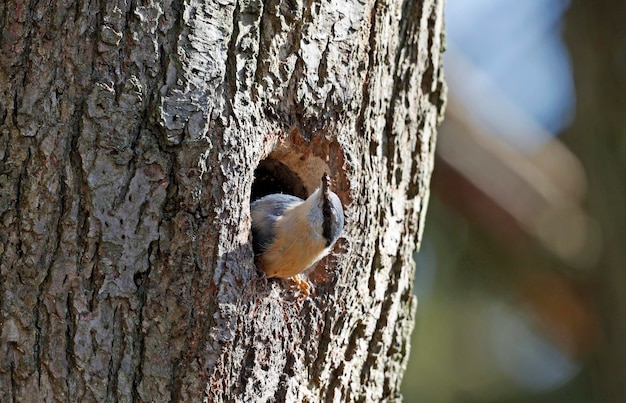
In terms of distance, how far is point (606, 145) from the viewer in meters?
5.20

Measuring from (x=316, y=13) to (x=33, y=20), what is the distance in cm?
76

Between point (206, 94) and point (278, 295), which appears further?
point (278, 295)

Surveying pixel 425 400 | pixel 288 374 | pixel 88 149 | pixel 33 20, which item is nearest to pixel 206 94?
pixel 88 149

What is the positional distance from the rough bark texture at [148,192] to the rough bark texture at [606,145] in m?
3.17

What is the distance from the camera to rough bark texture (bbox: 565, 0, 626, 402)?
4914 millimetres

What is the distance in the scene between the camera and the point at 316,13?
7.59 ft

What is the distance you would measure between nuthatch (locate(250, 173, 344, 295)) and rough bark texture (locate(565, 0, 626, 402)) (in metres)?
3.13

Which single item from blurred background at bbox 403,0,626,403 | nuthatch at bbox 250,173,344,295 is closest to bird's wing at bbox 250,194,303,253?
nuthatch at bbox 250,173,344,295

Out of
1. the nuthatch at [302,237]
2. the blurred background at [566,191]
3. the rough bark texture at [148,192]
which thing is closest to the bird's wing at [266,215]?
the nuthatch at [302,237]

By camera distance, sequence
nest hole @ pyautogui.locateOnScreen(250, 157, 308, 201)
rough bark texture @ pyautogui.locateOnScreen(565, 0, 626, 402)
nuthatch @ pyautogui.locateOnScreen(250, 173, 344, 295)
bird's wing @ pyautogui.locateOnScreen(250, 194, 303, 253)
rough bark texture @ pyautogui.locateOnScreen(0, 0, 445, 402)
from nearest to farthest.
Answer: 1. rough bark texture @ pyautogui.locateOnScreen(0, 0, 445, 402)
2. nuthatch @ pyautogui.locateOnScreen(250, 173, 344, 295)
3. bird's wing @ pyautogui.locateOnScreen(250, 194, 303, 253)
4. nest hole @ pyautogui.locateOnScreen(250, 157, 308, 201)
5. rough bark texture @ pyautogui.locateOnScreen(565, 0, 626, 402)

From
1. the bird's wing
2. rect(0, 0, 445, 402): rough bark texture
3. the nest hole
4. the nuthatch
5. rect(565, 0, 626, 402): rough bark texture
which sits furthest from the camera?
rect(565, 0, 626, 402): rough bark texture

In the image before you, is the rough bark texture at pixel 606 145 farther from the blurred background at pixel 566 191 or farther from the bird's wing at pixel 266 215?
the bird's wing at pixel 266 215

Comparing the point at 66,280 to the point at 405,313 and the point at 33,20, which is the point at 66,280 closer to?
the point at 33,20

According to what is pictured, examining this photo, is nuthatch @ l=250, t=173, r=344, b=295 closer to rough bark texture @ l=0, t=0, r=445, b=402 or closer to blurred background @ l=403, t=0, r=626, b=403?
rough bark texture @ l=0, t=0, r=445, b=402
